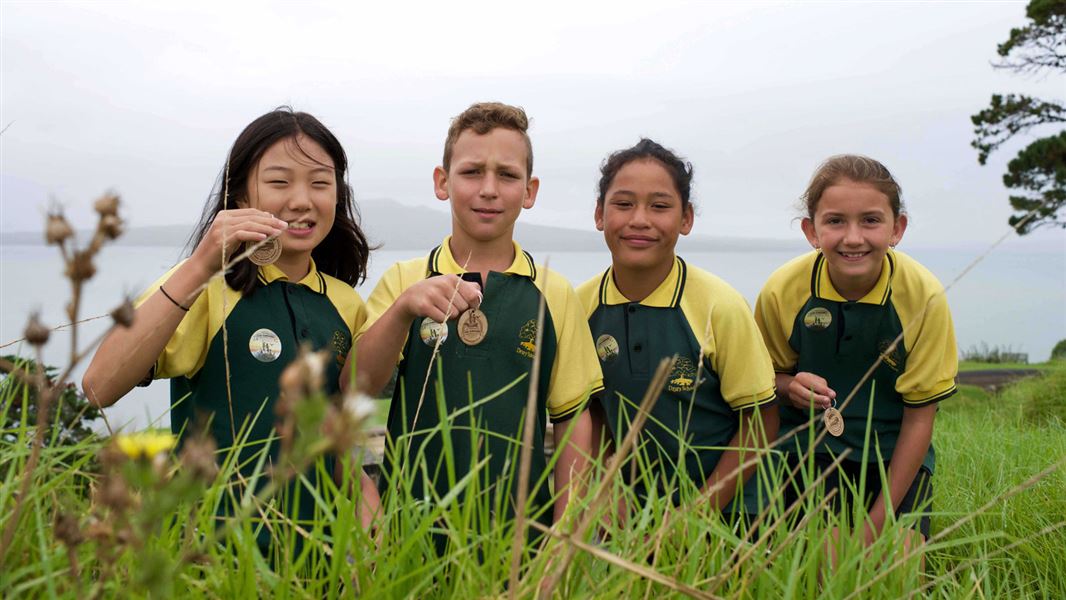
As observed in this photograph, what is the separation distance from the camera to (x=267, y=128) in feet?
9.09

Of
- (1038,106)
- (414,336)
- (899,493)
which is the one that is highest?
(1038,106)

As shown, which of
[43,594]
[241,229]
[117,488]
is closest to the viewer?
[117,488]

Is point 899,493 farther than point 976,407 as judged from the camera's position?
No

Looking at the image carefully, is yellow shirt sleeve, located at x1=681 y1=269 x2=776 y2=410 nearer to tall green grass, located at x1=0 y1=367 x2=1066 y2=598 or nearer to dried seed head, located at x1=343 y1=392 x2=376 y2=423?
tall green grass, located at x1=0 y1=367 x2=1066 y2=598

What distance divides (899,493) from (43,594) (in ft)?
9.49

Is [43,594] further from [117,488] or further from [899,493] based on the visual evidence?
[899,493]

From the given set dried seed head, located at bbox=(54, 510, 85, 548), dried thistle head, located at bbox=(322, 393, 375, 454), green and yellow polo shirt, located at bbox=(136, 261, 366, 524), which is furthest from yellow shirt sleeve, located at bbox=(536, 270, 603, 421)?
dried thistle head, located at bbox=(322, 393, 375, 454)

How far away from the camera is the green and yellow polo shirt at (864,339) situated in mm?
3340

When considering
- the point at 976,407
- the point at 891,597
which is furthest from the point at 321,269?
the point at 976,407

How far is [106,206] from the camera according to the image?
86 cm

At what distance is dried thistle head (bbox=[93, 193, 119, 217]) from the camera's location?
2.82 ft

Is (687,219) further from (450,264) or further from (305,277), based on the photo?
(305,277)

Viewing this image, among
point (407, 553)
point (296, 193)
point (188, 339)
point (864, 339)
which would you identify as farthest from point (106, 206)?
point (864, 339)

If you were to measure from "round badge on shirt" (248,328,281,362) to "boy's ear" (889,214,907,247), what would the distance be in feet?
7.84
